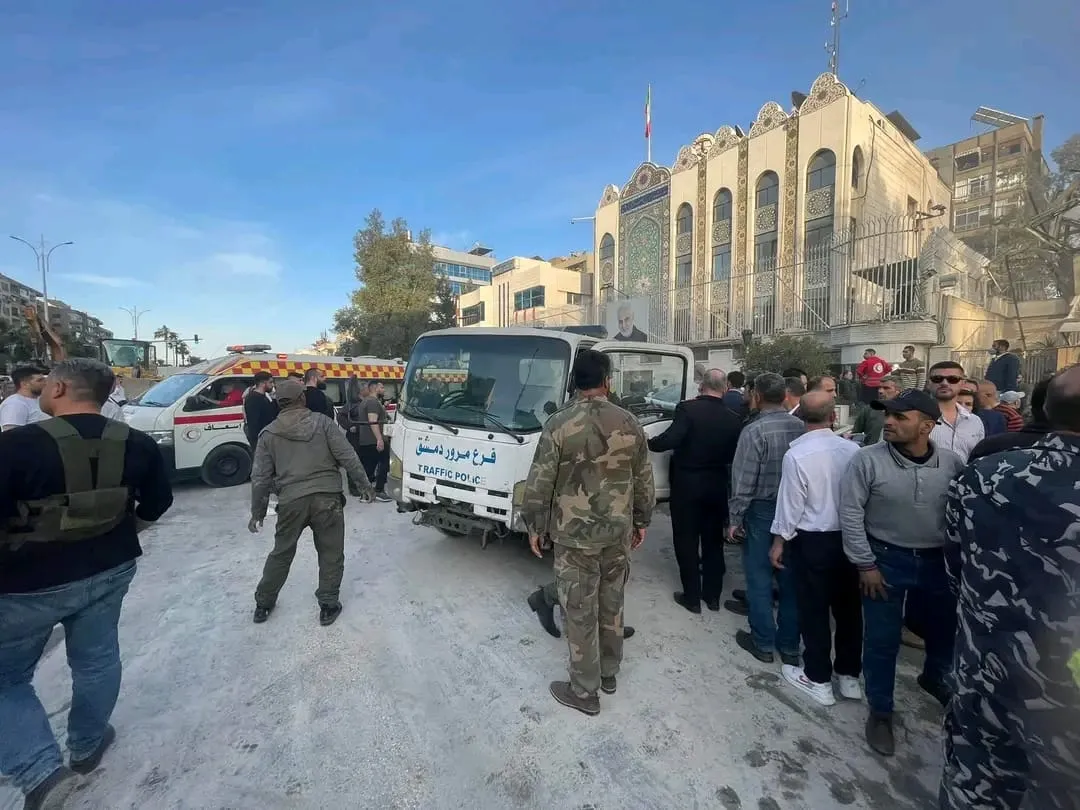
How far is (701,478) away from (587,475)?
1.47 meters

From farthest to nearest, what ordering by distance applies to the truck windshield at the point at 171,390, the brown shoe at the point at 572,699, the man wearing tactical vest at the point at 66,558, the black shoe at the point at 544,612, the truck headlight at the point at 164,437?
Result: the truck windshield at the point at 171,390 → the truck headlight at the point at 164,437 → the black shoe at the point at 544,612 → the brown shoe at the point at 572,699 → the man wearing tactical vest at the point at 66,558

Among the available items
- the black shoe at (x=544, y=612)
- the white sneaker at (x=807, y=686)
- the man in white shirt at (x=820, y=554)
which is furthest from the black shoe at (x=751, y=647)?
the black shoe at (x=544, y=612)

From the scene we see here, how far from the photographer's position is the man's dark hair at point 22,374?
4875 millimetres

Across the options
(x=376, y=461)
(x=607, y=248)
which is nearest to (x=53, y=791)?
(x=376, y=461)

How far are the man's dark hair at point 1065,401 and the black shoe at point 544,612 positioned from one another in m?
2.96

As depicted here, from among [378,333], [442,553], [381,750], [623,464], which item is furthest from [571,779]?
[378,333]

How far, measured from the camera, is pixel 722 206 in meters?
22.7

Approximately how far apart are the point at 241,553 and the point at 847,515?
544 centimetres

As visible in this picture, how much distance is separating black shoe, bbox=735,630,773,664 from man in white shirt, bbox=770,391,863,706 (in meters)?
0.28

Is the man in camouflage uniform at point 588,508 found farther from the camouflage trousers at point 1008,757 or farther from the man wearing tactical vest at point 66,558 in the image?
the man wearing tactical vest at point 66,558

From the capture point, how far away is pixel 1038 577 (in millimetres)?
1379

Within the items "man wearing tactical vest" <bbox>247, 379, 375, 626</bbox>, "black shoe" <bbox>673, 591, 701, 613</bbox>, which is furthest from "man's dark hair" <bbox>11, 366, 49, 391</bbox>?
"black shoe" <bbox>673, 591, 701, 613</bbox>

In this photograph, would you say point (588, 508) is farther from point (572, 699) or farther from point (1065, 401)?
point (1065, 401)

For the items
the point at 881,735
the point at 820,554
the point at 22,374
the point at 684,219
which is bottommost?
the point at 881,735
